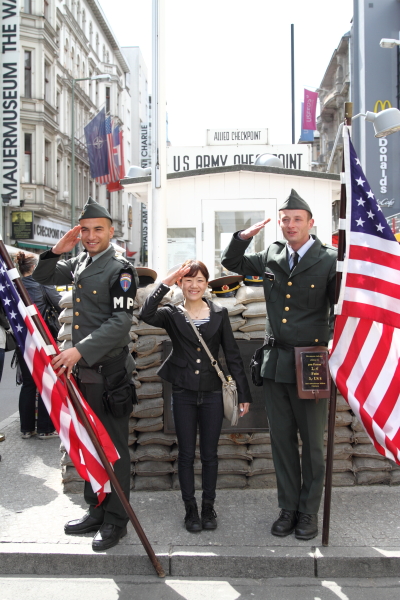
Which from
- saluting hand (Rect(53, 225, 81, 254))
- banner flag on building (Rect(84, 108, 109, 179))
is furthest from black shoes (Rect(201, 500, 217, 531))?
banner flag on building (Rect(84, 108, 109, 179))

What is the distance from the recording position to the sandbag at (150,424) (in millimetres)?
5035

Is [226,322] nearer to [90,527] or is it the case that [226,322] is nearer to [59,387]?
[59,387]

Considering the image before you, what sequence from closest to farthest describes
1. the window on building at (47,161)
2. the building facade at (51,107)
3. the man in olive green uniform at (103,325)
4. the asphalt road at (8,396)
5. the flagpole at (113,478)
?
1. the flagpole at (113,478)
2. the man in olive green uniform at (103,325)
3. the asphalt road at (8,396)
4. the building facade at (51,107)
5. the window on building at (47,161)

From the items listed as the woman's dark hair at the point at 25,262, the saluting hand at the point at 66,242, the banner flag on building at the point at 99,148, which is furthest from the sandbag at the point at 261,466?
the banner flag on building at the point at 99,148

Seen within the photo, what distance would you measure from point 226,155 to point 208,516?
8970mm

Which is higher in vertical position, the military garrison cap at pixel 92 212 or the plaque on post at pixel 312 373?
the military garrison cap at pixel 92 212

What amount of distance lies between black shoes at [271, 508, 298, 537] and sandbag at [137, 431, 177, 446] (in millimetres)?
1191

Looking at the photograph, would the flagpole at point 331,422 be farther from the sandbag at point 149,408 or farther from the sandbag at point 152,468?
the sandbag at point 149,408

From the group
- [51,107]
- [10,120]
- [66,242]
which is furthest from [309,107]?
[66,242]

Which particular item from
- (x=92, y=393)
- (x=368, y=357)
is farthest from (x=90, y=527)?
(x=368, y=357)

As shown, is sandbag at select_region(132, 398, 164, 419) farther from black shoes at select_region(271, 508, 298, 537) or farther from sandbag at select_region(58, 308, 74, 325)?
black shoes at select_region(271, 508, 298, 537)

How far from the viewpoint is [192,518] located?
423cm

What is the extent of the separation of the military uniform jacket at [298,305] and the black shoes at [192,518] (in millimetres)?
1037

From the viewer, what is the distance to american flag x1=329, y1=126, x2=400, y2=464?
385 cm
